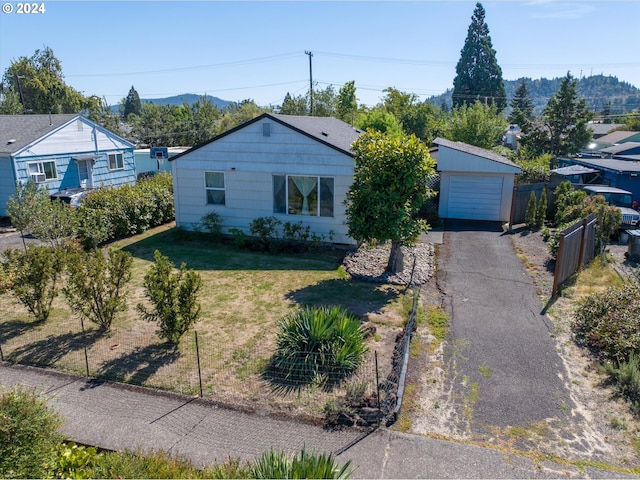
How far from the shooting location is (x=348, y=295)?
11531mm

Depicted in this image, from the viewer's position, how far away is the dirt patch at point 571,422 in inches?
236

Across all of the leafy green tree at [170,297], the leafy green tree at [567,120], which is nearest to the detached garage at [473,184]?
the leafy green tree at [170,297]

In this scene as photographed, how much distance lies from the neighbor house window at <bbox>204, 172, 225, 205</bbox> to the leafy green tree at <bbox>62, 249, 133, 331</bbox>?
7.25 m

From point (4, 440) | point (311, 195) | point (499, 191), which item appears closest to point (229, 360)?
point (4, 440)

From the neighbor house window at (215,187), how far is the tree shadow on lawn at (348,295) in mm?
6186

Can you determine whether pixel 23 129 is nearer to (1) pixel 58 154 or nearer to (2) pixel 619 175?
(1) pixel 58 154

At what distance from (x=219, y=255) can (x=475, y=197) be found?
11.1 m

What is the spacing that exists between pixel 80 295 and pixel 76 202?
1240 centimetres

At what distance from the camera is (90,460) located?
560 centimetres

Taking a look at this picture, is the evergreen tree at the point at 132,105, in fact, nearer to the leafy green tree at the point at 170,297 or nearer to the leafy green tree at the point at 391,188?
the leafy green tree at the point at 391,188

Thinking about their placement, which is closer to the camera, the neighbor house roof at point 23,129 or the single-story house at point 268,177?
the single-story house at point 268,177

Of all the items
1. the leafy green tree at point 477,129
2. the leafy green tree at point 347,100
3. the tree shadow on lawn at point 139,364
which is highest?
the leafy green tree at point 347,100

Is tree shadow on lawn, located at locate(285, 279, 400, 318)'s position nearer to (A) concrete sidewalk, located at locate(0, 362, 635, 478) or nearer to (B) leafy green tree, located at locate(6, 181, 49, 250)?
(A) concrete sidewalk, located at locate(0, 362, 635, 478)

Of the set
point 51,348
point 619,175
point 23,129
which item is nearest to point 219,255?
point 51,348
